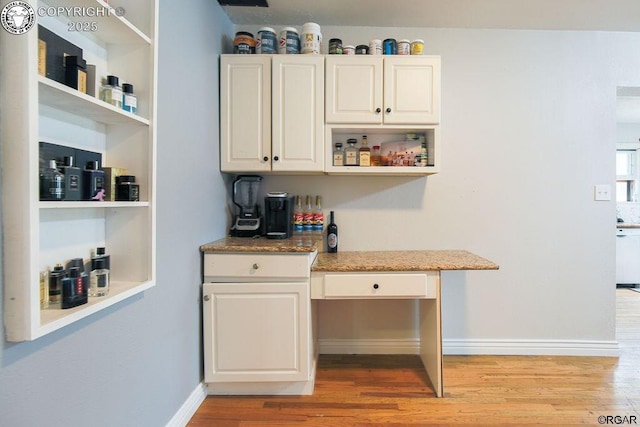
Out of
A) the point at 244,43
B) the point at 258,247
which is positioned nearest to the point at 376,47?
the point at 244,43

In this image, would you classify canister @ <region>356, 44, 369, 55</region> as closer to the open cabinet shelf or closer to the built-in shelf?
the open cabinet shelf

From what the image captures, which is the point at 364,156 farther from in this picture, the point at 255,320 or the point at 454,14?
the point at 255,320

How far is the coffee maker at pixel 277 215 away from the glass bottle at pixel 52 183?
4.29 feet

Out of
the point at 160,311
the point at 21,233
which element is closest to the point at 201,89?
the point at 160,311

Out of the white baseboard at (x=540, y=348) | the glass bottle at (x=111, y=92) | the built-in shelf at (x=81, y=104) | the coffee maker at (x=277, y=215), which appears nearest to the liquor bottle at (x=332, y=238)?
the coffee maker at (x=277, y=215)

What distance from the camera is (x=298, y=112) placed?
2145mm

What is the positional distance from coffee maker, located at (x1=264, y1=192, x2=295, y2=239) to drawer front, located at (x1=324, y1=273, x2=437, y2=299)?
17.8 inches

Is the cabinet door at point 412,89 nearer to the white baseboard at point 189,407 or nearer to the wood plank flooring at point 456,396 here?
the wood plank flooring at point 456,396

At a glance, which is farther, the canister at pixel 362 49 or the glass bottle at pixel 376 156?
the glass bottle at pixel 376 156

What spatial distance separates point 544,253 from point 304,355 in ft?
6.20

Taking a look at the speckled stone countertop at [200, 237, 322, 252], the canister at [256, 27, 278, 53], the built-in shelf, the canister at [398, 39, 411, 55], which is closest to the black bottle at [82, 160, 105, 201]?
the built-in shelf

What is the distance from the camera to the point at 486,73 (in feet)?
8.00

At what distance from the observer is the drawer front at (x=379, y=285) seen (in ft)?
6.31

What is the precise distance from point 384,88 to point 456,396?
1.90 m
